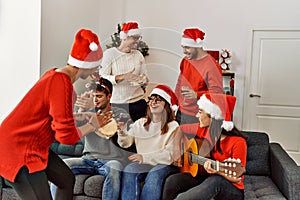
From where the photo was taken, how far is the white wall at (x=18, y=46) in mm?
3576

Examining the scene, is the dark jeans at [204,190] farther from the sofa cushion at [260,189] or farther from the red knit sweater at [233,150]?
the sofa cushion at [260,189]

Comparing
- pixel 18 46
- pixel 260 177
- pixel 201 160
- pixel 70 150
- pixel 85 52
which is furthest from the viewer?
pixel 18 46

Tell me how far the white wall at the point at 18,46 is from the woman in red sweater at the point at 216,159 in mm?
1988

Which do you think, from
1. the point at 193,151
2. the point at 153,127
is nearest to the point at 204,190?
the point at 193,151

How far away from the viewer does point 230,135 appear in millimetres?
2453

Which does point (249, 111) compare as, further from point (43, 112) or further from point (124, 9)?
point (43, 112)

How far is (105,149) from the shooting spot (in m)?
2.68

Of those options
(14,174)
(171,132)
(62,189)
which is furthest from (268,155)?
(14,174)

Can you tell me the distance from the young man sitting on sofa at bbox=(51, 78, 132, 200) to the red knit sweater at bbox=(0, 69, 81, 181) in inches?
21.0

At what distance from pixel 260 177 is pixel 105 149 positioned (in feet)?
4.39

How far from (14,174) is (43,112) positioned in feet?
1.19

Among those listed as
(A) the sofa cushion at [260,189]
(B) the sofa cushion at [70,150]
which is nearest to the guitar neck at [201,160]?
(A) the sofa cushion at [260,189]

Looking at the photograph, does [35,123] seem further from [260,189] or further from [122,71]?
[260,189]

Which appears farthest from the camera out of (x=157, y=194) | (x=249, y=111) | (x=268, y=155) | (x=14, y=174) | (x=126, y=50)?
(x=249, y=111)
